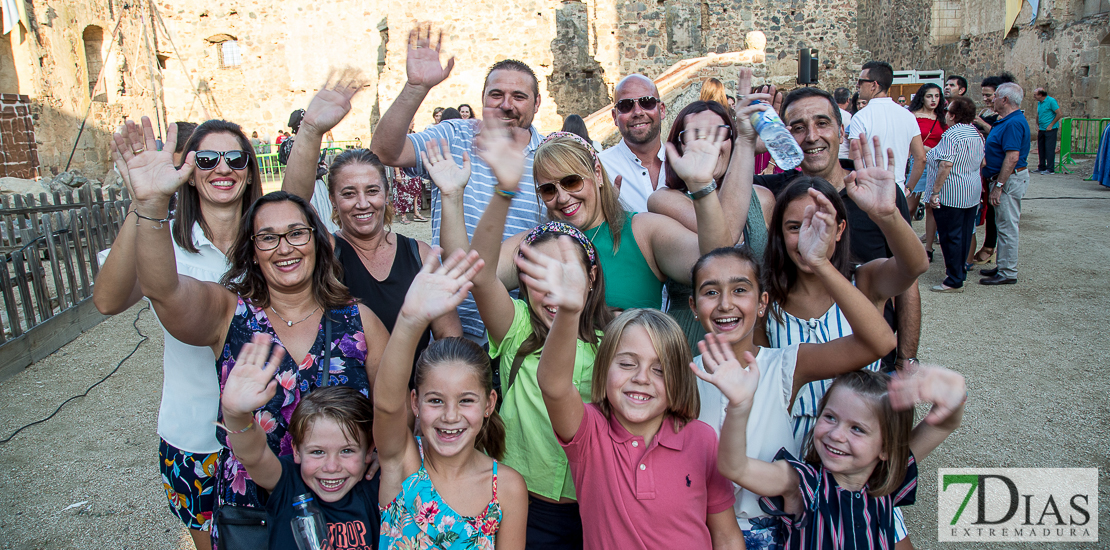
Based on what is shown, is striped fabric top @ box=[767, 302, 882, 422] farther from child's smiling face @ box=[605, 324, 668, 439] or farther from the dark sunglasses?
the dark sunglasses

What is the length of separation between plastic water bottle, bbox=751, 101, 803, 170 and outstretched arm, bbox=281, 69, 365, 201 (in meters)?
1.71

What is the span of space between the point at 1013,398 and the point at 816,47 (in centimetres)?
1483

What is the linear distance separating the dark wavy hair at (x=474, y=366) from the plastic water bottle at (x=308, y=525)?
459mm

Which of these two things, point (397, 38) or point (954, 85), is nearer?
point (954, 85)

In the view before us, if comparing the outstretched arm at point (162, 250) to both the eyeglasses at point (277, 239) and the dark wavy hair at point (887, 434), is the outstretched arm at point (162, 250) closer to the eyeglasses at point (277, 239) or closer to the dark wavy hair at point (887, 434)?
the eyeglasses at point (277, 239)

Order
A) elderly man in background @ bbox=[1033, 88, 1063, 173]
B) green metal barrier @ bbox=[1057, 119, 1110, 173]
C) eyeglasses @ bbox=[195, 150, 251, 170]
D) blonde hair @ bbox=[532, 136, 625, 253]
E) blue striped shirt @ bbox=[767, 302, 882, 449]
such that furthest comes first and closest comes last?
green metal barrier @ bbox=[1057, 119, 1110, 173] → elderly man in background @ bbox=[1033, 88, 1063, 173] → blonde hair @ bbox=[532, 136, 625, 253] → eyeglasses @ bbox=[195, 150, 251, 170] → blue striped shirt @ bbox=[767, 302, 882, 449]

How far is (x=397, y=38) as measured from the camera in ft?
49.8

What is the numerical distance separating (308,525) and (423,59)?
1.99m

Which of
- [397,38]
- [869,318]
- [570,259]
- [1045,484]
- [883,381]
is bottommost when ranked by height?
[1045,484]

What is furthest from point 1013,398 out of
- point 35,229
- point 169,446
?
point 35,229

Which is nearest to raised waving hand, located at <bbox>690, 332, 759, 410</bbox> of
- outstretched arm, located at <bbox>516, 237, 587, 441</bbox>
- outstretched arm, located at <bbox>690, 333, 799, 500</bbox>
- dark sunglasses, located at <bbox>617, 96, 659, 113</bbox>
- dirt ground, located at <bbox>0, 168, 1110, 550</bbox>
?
outstretched arm, located at <bbox>690, 333, 799, 500</bbox>

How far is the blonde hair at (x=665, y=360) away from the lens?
1.92m

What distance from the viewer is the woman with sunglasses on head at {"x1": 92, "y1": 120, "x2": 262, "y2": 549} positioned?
6.45 feet

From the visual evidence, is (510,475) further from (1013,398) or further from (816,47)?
(816,47)
